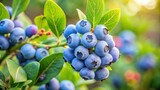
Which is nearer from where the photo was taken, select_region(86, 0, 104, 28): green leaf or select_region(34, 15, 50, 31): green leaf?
select_region(86, 0, 104, 28): green leaf

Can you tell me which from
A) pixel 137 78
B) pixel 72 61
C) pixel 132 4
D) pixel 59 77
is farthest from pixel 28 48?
pixel 132 4

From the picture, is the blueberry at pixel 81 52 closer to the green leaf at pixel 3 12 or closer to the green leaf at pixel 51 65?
the green leaf at pixel 51 65

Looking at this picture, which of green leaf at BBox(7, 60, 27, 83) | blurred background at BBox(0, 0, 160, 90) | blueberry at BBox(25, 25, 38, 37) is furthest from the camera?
blurred background at BBox(0, 0, 160, 90)

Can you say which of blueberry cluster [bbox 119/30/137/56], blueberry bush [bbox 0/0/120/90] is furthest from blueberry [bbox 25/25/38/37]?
blueberry cluster [bbox 119/30/137/56]

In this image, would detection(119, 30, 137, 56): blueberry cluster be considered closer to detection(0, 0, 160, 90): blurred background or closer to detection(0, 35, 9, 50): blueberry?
detection(0, 0, 160, 90): blurred background

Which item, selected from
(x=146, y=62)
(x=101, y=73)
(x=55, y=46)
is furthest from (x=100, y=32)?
(x=146, y=62)

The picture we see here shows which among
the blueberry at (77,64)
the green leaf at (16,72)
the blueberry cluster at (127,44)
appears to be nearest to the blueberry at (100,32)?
the blueberry at (77,64)
